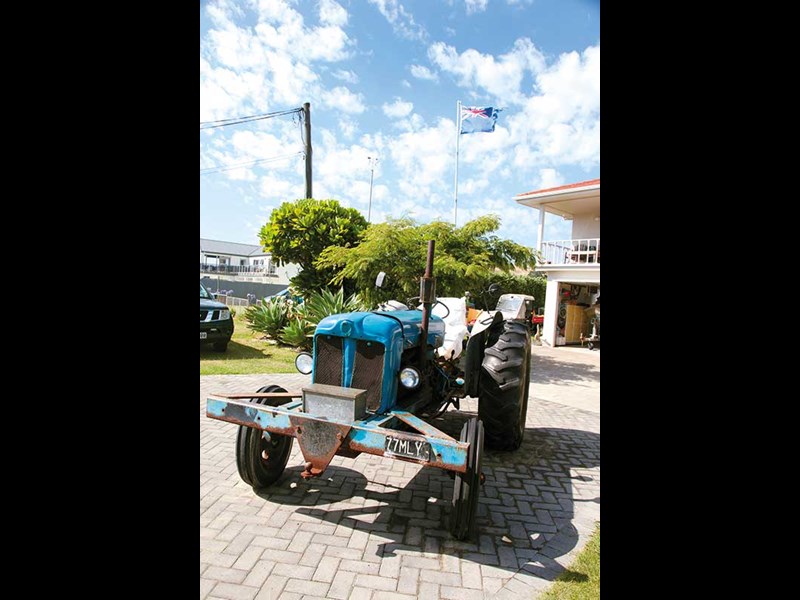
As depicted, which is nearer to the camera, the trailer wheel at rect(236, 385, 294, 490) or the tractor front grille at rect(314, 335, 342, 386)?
the trailer wheel at rect(236, 385, 294, 490)

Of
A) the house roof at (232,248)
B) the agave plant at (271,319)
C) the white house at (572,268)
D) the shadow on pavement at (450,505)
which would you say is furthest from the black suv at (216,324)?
the house roof at (232,248)

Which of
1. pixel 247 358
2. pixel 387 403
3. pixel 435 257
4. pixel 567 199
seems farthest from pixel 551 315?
pixel 387 403

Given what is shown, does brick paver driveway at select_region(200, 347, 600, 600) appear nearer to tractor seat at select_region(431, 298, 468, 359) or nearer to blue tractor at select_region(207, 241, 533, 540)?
blue tractor at select_region(207, 241, 533, 540)

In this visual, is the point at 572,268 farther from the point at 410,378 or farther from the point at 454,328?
the point at 410,378

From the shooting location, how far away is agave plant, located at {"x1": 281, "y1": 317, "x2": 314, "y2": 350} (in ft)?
31.2

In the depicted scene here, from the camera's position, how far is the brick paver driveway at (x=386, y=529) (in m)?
2.32

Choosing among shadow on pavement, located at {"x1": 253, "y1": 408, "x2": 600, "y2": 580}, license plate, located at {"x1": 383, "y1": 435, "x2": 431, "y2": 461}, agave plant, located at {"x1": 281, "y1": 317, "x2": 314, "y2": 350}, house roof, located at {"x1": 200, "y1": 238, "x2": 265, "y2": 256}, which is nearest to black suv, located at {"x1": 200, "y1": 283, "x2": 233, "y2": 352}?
agave plant, located at {"x1": 281, "y1": 317, "x2": 314, "y2": 350}

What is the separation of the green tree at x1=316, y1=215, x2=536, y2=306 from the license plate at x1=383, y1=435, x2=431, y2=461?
5841 millimetres

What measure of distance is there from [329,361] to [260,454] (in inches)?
31.6

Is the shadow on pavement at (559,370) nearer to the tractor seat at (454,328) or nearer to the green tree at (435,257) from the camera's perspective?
the green tree at (435,257)

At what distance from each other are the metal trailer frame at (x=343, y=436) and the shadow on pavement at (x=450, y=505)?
1.82 feet
